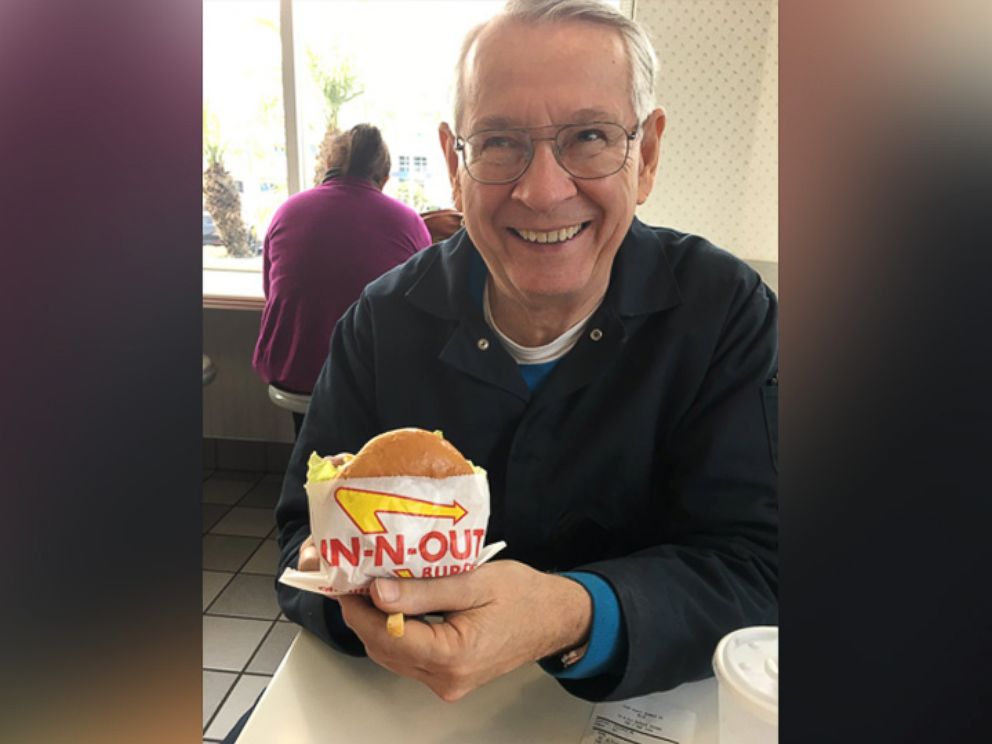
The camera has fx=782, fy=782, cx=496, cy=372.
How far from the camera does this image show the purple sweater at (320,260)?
248 centimetres

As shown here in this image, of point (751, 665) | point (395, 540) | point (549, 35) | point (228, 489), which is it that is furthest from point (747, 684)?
point (228, 489)

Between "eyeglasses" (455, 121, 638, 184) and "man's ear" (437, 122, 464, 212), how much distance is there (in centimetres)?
8

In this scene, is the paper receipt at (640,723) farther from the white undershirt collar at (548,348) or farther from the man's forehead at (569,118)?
the man's forehead at (569,118)


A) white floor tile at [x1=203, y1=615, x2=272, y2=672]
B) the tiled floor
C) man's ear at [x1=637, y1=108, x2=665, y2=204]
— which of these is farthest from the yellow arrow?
white floor tile at [x1=203, y1=615, x2=272, y2=672]

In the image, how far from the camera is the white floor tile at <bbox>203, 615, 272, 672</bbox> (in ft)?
7.38

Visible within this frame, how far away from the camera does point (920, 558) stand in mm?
130

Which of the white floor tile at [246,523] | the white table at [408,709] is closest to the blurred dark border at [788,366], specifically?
the white table at [408,709]

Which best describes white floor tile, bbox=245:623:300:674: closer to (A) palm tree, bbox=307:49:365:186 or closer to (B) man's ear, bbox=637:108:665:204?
(B) man's ear, bbox=637:108:665:204

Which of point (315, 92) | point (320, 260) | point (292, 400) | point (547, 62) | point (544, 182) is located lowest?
point (292, 400)

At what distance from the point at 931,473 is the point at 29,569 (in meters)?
0.15

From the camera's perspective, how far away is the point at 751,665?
0.52 metres

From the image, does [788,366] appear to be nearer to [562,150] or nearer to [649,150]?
[562,150]

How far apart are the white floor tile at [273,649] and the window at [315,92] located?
1.77 m

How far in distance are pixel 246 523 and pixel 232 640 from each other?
0.81m
